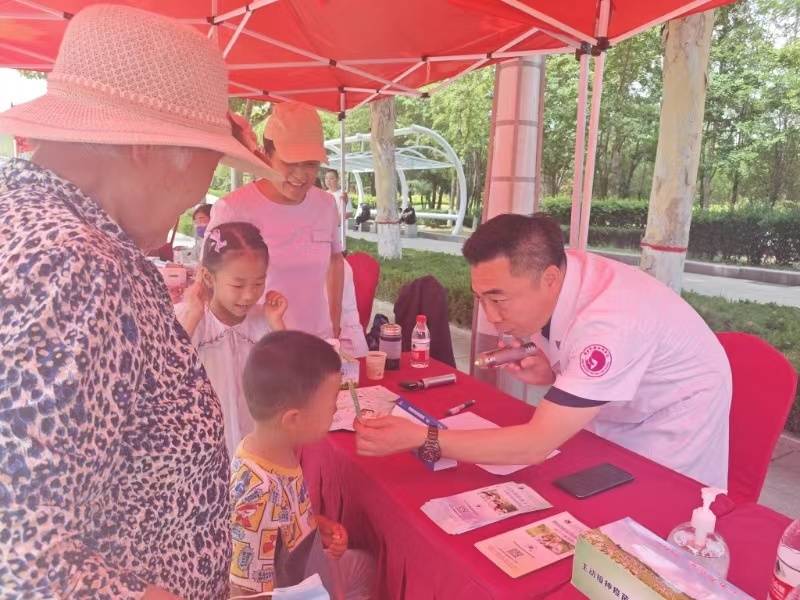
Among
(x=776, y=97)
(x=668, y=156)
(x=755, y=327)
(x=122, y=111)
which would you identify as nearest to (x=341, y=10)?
(x=668, y=156)

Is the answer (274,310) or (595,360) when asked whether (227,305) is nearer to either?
(274,310)

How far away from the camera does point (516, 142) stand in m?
3.84

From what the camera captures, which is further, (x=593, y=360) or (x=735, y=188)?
(x=735, y=188)

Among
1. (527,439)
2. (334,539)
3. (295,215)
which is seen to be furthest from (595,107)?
(334,539)

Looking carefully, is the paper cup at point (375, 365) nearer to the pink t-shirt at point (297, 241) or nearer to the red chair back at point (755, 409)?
the pink t-shirt at point (297, 241)

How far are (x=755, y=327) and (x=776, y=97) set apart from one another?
582 centimetres

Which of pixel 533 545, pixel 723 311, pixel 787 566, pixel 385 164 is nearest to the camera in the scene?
pixel 787 566

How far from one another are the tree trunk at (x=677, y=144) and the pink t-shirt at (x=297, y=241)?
255cm

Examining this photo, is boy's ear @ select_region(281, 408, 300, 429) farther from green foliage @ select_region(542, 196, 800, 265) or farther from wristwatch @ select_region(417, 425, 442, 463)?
green foliage @ select_region(542, 196, 800, 265)

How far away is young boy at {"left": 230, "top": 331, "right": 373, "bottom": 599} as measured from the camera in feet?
4.60

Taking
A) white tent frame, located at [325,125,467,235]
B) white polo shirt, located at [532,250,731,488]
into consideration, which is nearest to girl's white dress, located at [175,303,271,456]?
white polo shirt, located at [532,250,731,488]

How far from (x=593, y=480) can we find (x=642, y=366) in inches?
13.5

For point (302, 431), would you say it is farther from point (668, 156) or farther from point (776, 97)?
point (776, 97)

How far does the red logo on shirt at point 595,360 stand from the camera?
147cm
